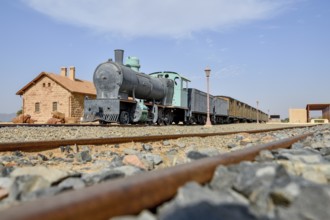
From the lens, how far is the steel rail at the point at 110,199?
4.10 feet

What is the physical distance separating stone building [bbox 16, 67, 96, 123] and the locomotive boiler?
13.3 meters

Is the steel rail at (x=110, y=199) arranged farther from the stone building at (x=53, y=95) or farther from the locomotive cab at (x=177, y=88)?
the stone building at (x=53, y=95)

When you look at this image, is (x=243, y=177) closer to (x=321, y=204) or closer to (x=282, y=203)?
(x=282, y=203)

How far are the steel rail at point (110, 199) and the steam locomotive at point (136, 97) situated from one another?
40.2 feet

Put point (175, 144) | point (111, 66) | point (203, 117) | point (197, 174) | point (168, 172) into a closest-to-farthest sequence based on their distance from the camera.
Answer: point (168, 172) < point (197, 174) < point (175, 144) < point (111, 66) < point (203, 117)

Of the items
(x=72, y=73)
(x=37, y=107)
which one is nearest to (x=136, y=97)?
(x=37, y=107)

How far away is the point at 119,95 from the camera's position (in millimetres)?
14648

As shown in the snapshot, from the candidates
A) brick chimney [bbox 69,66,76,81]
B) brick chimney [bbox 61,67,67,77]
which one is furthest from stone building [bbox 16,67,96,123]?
brick chimney [bbox 61,67,67,77]

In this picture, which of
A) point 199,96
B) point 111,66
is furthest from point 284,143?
point 199,96

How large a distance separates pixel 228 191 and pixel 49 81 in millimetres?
30699

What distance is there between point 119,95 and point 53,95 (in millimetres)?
17223

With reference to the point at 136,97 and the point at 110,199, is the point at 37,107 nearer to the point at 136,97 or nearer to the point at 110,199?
the point at 136,97

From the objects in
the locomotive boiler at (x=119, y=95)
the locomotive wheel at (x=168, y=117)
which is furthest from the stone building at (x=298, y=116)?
the locomotive boiler at (x=119, y=95)

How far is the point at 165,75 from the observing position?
1958 centimetres
